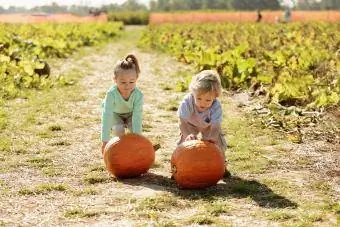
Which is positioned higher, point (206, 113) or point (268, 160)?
point (206, 113)

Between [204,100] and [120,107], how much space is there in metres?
1.06

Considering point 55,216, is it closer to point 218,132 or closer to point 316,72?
point 218,132

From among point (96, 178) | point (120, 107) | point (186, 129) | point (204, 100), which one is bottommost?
point (96, 178)

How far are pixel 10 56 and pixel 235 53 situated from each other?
5023mm

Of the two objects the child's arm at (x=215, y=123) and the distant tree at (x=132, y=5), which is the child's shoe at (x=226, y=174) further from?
the distant tree at (x=132, y=5)

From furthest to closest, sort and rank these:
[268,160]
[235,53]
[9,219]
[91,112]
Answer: [235,53], [91,112], [268,160], [9,219]

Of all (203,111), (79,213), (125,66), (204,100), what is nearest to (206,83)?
(204,100)

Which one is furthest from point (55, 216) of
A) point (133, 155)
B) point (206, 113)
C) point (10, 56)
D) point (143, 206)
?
point (10, 56)

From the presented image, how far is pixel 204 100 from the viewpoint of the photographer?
18.6ft

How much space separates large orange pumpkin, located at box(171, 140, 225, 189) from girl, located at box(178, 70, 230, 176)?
0.82ft

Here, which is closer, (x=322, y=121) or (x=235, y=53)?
(x=322, y=121)

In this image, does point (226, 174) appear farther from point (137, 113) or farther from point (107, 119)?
point (107, 119)

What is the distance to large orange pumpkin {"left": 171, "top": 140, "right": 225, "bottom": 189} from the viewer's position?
5.41 meters

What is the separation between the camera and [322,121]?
8273 mm
